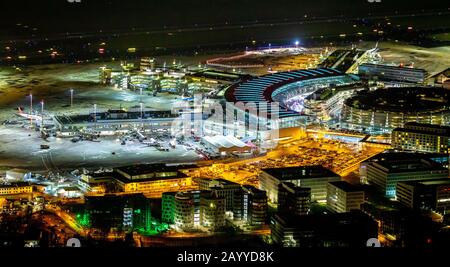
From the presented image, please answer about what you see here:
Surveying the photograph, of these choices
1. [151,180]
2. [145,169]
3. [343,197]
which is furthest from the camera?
[145,169]

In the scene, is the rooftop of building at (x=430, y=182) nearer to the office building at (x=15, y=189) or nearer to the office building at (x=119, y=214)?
the office building at (x=119, y=214)

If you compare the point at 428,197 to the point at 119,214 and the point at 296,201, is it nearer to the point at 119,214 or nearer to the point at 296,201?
the point at 296,201

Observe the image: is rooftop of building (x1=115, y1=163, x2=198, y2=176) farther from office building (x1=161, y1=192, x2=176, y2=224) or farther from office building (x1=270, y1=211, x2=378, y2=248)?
office building (x1=270, y1=211, x2=378, y2=248)

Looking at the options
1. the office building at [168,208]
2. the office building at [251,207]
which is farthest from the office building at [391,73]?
the office building at [168,208]

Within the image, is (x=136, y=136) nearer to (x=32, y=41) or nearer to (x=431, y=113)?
(x=431, y=113)

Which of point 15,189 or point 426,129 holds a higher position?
point 426,129

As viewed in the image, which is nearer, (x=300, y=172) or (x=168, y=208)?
(x=168, y=208)

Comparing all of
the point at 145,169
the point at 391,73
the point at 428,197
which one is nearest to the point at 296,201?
the point at 428,197

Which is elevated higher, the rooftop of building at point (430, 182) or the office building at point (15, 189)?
the rooftop of building at point (430, 182)
